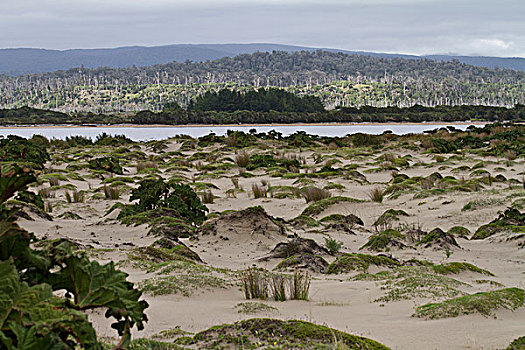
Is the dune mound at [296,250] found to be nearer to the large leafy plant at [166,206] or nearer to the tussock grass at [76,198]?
the large leafy plant at [166,206]

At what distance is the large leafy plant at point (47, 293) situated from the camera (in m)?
2.01

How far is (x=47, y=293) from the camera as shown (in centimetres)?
218

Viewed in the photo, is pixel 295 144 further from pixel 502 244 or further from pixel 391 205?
pixel 502 244

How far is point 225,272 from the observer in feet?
23.3

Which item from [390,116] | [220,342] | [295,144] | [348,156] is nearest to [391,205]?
[220,342]

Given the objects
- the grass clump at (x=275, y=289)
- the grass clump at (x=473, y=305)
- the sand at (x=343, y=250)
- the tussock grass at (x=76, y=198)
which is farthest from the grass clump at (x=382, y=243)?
the tussock grass at (x=76, y=198)

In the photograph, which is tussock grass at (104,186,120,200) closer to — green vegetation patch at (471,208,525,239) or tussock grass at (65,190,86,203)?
tussock grass at (65,190,86,203)

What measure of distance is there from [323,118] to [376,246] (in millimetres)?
61752

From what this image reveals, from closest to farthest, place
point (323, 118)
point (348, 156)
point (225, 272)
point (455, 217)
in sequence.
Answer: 1. point (225, 272)
2. point (455, 217)
3. point (348, 156)
4. point (323, 118)

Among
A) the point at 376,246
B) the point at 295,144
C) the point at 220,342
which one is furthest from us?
the point at 295,144

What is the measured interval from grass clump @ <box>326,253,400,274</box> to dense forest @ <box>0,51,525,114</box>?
83087 mm

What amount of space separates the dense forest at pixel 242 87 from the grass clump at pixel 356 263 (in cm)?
8309

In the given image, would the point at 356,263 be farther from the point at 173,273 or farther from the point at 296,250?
the point at 173,273

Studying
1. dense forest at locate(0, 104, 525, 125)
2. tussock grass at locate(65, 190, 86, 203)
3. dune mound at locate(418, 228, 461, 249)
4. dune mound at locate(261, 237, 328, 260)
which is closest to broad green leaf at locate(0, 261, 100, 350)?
dune mound at locate(261, 237, 328, 260)
